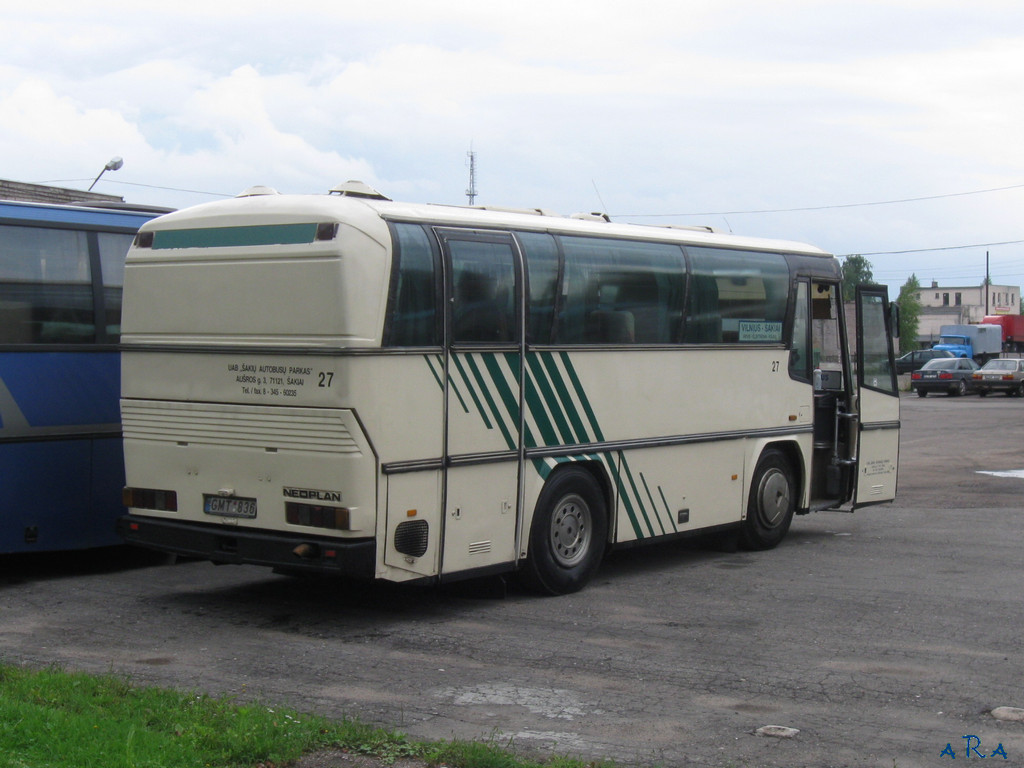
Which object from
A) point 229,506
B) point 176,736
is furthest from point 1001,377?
point 176,736

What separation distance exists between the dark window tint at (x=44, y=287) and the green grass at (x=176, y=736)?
4.56 meters

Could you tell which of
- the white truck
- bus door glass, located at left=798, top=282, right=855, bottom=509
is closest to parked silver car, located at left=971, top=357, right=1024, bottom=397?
the white truck

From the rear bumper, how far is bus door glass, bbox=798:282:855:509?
6498mm

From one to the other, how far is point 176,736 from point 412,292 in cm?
391

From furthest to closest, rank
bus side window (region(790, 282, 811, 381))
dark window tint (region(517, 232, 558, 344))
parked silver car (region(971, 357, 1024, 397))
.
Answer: parked silver car (region(971, 357, 1024, 397)) → bus side window (region(790, 282, 811, 381)) → dark window tint (region(517, 232, 558, 344))

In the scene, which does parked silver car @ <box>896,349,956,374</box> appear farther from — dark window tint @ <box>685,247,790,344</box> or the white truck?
dark window tint @ <box>685,247,790,344</box>

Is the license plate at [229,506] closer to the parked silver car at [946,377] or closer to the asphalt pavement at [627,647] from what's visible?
the asphalt pavement at [627,647]

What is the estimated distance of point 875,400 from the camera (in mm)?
13938

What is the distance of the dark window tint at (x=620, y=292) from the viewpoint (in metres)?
10.7

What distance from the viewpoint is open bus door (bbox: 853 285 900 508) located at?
13.8m

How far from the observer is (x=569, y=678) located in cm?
784

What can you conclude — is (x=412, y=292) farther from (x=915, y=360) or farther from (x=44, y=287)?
(x=915, y=360)

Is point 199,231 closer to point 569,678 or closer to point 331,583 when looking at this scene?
point 331,583

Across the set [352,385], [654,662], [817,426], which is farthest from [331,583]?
[817,426]
